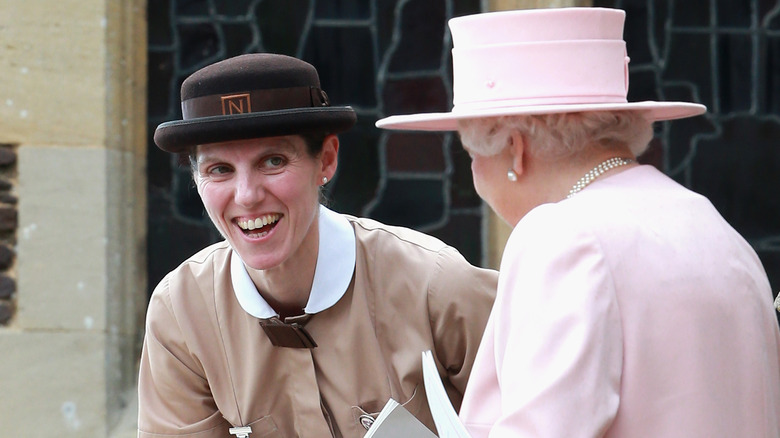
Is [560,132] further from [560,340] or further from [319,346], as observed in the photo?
[319,346]

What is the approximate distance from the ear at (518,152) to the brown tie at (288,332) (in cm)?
104

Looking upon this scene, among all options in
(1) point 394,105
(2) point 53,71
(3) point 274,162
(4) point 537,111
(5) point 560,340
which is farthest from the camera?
(1) point 394,105

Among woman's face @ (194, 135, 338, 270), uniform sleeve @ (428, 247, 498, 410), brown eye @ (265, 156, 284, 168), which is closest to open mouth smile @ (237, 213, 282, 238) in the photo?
woman's face @ (194, 135, 338, 270)

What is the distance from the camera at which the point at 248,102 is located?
8.93 feet

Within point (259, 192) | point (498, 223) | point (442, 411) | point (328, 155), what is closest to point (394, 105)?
point (498, 223)

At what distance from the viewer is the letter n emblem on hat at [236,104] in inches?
106

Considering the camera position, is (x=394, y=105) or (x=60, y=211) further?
(x=394, y=105)

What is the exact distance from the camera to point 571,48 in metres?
2.05

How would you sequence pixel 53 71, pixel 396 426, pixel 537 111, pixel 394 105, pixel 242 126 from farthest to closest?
pixel 394 105
pixel 53 71
pixel 242 126
pixel 396 426
pixel 537 111

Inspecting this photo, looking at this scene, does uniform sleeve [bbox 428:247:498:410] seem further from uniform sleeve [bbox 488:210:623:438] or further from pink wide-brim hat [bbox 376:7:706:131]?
uniform sleeve [bbox 488:210:623:438]

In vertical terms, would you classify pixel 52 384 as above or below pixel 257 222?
below

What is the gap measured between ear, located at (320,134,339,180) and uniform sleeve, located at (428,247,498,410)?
0.36 meters

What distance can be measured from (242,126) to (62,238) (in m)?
2.30

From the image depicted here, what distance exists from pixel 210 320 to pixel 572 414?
1.43m
